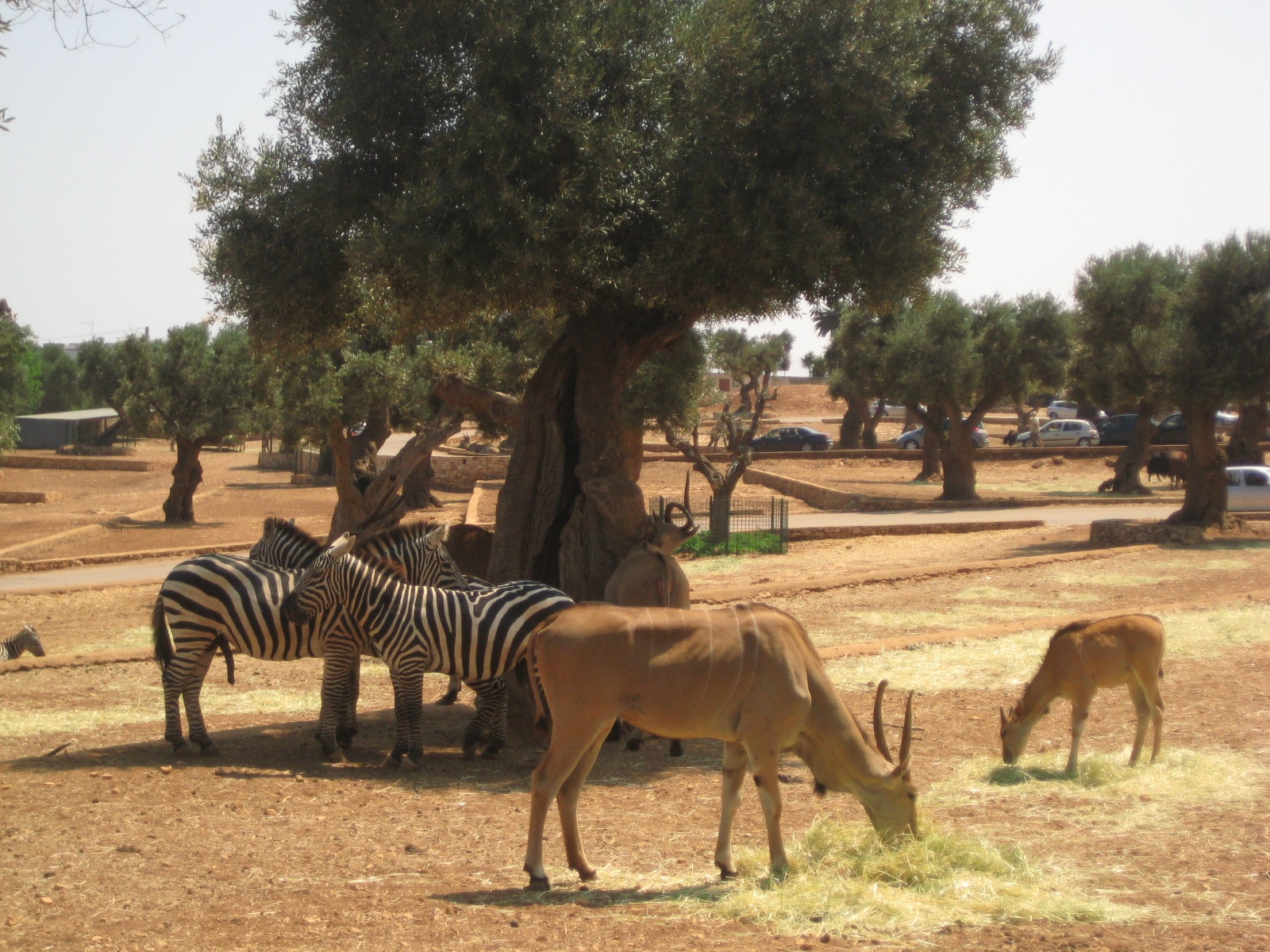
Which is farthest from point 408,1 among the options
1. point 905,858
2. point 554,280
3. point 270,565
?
point 905,858

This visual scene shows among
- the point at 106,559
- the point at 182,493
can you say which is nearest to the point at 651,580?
the point at 106,559

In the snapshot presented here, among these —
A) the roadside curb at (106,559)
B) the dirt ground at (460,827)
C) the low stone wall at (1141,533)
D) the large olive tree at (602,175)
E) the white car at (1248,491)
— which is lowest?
the roadside curb at (106,559)

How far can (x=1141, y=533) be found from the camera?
28.2 m

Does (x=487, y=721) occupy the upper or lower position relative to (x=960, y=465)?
lower

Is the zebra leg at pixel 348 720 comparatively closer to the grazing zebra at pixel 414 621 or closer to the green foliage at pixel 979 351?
the grazing zebra at pixel 414 621

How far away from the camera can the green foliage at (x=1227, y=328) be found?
2819 centimetres

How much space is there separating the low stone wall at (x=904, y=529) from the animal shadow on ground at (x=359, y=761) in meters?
21.5

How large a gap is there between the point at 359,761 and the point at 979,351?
120 ft

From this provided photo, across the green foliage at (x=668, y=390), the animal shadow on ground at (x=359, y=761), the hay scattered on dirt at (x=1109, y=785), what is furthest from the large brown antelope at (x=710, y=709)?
the green foliage at (x=668, y=390)

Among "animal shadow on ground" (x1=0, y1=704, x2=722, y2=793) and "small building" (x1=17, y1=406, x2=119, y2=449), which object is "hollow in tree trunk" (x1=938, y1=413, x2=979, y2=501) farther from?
"small building" (x1=17, y1=406, x2=119, y2=449)

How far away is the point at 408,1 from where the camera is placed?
11.1 metres

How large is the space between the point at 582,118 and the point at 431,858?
6.83 metres

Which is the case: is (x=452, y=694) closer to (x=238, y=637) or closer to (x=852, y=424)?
(x=238, y=637)

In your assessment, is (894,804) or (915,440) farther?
(915,440)
